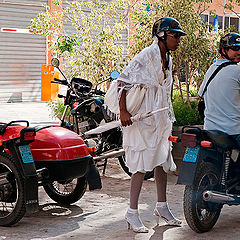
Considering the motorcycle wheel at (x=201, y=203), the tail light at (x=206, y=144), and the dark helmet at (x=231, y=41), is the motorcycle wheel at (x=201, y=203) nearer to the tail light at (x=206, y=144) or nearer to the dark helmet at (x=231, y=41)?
the tail light at (x=206, y=144)

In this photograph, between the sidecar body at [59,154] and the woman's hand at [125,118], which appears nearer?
the woman's hand at [125,118]

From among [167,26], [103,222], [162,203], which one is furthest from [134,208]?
[167,26]

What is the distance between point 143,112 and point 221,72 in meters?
0.79

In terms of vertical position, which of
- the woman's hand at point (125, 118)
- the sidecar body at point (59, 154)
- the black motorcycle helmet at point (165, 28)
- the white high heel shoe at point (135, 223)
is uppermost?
the black motorcycle helmet at point (165, 28)

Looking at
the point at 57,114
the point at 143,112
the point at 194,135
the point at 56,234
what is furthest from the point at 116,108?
the point at 57,114

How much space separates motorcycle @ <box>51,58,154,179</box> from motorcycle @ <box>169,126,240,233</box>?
2.48 metres

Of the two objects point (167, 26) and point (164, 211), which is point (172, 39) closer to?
point (167, 26)

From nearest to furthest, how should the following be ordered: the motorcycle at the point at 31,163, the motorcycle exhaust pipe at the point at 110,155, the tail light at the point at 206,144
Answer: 1. the tail light at the point at 206,144
2. the motorcycle at the point at 31,163
3. the motorcycle exhaust pipe at the point at 110,155

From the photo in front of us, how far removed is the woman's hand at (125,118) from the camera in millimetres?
5066

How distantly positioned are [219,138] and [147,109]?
2.25ft

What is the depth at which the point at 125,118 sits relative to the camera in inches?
199

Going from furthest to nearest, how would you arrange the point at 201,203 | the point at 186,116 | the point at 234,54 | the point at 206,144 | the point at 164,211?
the point at 186,116
the point at 164,211
the point at 234,54
the point at 201,203
the point at 206,144

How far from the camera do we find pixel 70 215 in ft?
19.2

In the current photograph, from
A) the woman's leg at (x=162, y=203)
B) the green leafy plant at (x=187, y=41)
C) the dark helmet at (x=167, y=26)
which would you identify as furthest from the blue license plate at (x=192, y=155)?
the green leafy plant at (x=187, y=41)
